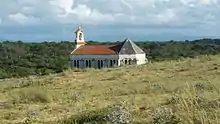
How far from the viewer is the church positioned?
7256cm

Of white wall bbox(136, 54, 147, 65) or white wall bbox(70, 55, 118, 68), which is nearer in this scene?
white wall bbox(70, 55, 118, 68)

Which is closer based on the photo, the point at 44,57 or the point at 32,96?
the point at 32,96

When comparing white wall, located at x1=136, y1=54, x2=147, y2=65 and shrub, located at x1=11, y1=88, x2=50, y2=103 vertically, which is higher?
shrub, located at x1=11, y1=88, x2=50, y2=103

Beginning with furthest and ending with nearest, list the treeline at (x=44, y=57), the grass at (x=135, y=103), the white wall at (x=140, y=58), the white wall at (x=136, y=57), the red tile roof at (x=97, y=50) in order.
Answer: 1. the white wall at (x=140, y=58)
2. the white wall at (x=136, y=57)
3. the red tile roof at (x=97, y=50)
4. the treeline at (x=44, y=57)
5. the grass at (x=135, y=103)

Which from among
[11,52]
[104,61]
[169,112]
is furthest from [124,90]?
[11,52]

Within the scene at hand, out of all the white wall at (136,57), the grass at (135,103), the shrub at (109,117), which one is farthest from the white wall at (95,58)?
the shrub at (109,117)

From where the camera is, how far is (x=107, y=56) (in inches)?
2859

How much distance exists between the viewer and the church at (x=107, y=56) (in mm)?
72562

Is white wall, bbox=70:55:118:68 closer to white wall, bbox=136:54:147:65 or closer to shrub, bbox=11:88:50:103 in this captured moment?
white wall, bbox=136:54:147:65

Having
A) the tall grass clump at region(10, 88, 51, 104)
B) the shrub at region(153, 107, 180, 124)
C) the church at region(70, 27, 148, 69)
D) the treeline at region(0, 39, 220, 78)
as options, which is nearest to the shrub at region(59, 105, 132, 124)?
the shrub at region(153, 107, 180, 124)

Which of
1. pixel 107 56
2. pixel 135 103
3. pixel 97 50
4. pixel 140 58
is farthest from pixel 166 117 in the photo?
pixel 140 58

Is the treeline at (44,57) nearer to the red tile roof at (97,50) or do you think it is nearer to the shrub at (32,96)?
the red tile roof at (97,50)

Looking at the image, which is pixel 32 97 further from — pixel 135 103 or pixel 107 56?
pixel 107 56

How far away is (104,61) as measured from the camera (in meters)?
72.9
